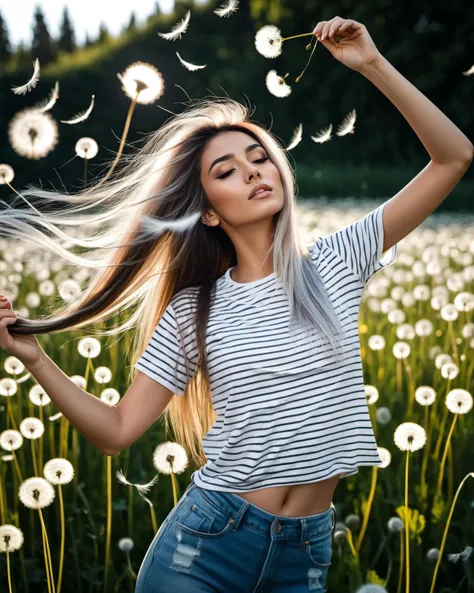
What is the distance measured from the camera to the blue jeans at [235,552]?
188cm

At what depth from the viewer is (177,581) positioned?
6.22ft

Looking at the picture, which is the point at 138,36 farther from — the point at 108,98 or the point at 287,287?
the point at 287,287

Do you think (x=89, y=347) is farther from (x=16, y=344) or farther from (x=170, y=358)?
(x=16, y=344)

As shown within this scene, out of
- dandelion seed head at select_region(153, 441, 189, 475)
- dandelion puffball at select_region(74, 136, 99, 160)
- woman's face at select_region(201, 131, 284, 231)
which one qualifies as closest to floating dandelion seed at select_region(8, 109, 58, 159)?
dandelion puffball at select_region(74, 136, 99, 160)

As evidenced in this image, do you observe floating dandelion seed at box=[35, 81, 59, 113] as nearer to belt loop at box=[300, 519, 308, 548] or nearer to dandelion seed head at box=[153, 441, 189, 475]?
dandelion seed head at box=[153, 441, 189, 475]

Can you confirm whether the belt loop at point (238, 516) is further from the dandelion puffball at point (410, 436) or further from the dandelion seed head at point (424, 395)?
the dandelion seed head at point (424, 395)

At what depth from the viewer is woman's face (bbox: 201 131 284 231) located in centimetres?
213

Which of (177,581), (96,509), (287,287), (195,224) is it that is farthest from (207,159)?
(96,509)

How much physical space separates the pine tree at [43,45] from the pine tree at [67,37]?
22cm

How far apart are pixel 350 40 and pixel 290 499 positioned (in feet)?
3.26

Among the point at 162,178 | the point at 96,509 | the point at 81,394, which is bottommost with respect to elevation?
the point at 96,509

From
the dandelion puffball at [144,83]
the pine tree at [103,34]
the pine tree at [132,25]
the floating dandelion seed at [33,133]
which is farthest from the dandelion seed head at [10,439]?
the pine tree at [132,25]

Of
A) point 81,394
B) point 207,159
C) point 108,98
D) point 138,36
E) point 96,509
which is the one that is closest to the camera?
point 81,394

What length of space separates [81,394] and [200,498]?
0.35m
